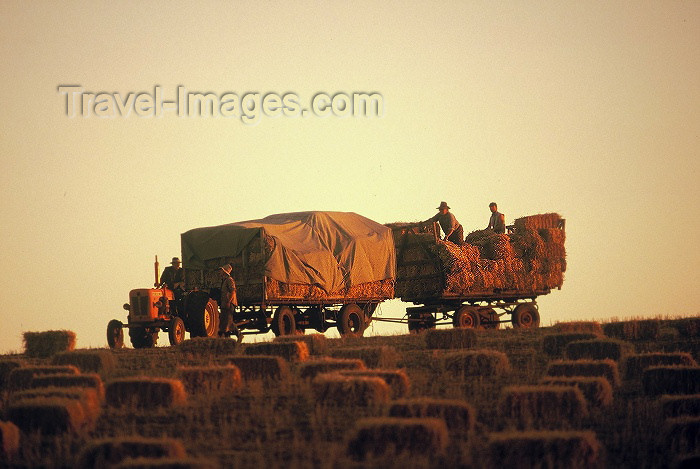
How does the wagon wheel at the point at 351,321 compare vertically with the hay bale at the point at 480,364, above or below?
above

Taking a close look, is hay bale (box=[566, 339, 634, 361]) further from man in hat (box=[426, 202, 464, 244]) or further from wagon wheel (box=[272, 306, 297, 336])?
man in hat (box=[426, 202, 464, 244])

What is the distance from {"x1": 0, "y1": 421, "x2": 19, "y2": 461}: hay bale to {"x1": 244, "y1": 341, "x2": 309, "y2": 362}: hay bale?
900 centimetres

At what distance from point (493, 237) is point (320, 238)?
5.18 m

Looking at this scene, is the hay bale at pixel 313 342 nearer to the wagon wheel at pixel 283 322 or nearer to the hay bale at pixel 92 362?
the hay bale at pixel 92 362

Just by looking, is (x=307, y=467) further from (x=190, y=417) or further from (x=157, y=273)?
(x=157, y=273)

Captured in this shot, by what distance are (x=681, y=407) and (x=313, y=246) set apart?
706 inches

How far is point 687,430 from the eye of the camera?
1134 cm

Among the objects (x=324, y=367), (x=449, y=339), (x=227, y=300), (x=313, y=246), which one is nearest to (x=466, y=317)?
(x=313, y=246)

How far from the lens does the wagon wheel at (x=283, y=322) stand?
A: 28625mm

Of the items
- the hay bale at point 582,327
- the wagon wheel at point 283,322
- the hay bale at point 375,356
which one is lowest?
the hay bale at point 375,356

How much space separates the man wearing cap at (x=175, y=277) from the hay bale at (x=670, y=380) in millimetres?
16595

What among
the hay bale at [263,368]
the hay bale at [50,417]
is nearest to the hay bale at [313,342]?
the hay bale at [263,368]

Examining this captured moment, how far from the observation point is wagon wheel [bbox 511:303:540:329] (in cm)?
3335

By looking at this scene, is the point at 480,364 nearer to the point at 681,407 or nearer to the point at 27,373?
the point at 681,407
